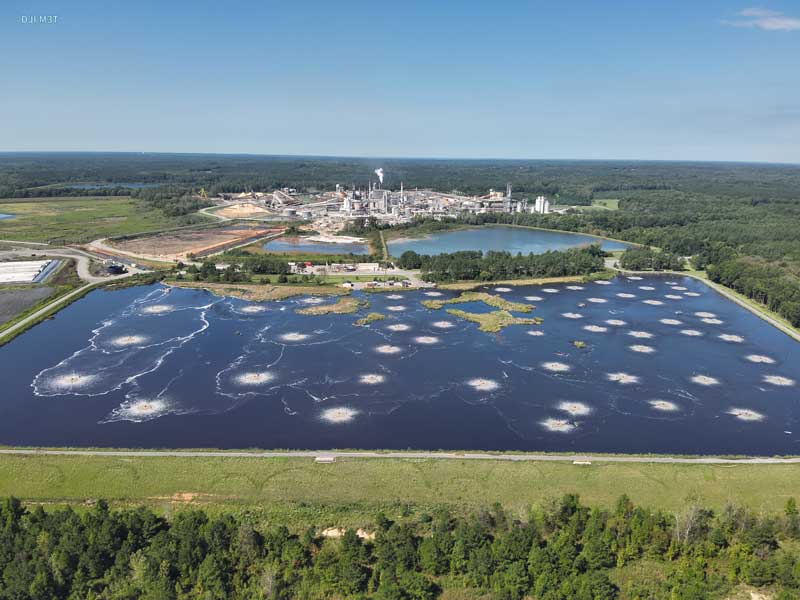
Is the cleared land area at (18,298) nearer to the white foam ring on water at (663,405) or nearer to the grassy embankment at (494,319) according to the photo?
the grassy embankment at (494,319)

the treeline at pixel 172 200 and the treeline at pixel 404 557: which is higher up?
the treeline at pixel 172 200

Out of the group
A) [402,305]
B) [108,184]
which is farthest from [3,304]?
[108,184]

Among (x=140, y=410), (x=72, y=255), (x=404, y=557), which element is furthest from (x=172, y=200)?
(x=404, y=557)

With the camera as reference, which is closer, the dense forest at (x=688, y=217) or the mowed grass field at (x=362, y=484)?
the mowed grass field at (x=362, y=484)

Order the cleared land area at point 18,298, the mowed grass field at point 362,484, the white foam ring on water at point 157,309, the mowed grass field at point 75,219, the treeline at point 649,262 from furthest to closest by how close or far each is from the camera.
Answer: the mowed grass field at point 75,219 < the treeline at point 649,262 < the white foam ring on water at point 157,309 < the cleared land area at point 18,298 < the mowed grass field at point 362,484

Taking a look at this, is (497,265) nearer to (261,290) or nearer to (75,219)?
(261,290)

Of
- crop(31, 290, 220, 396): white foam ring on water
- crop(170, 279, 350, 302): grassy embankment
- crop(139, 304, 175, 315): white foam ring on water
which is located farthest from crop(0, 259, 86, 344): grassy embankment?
crop(170, 279, 350, 302): grassy embankment

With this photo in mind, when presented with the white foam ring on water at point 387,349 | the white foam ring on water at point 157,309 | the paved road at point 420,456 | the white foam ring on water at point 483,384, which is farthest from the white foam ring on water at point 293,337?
the paved road at point 420,456
